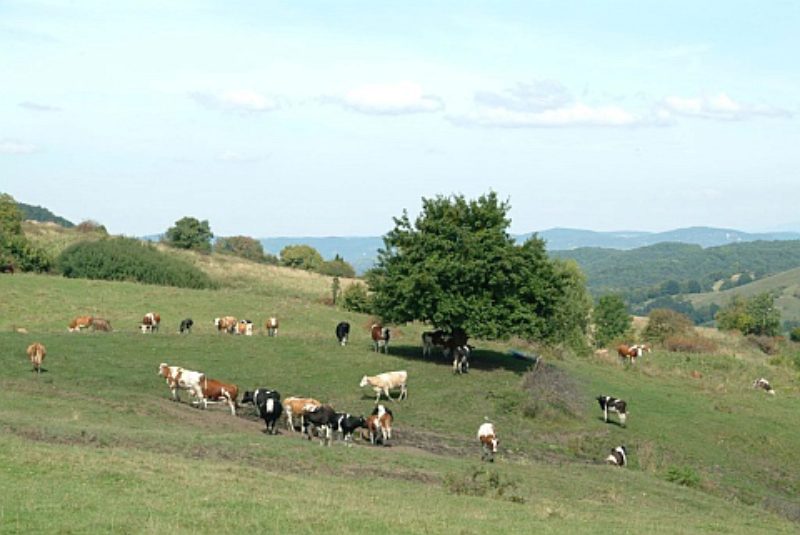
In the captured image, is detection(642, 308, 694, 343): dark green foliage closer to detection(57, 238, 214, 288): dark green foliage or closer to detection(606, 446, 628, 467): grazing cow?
detection(57, 238, 214, 288): dark green foliage

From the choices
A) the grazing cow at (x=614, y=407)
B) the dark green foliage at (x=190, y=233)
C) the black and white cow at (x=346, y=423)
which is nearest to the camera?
the black and white cow at (x=346, y=423)

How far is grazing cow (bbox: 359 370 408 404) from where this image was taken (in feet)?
134

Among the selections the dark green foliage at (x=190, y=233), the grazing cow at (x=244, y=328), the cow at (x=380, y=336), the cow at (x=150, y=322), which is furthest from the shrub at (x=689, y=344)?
the dark green foliage at (x=190, y=233)

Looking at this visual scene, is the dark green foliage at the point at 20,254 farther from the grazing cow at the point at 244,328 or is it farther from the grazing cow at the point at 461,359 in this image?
the grazing cow at the point at 461,359

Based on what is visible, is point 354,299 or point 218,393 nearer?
point 218,393

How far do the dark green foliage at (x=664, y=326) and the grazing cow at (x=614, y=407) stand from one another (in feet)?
204

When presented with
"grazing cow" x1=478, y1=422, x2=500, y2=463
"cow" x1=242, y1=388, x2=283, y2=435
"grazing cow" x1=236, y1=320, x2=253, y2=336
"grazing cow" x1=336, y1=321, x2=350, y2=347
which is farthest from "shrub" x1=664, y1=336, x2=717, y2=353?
"cow" x1=242, y1=388, x2=283, y2=435

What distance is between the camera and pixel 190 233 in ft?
445

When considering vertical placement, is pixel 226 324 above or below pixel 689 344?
below

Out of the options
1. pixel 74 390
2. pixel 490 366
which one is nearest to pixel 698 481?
pixel 490 366

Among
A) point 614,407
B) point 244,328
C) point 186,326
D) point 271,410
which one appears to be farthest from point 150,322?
point 614,407

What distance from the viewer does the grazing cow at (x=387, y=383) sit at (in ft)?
134

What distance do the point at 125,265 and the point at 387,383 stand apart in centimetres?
5027

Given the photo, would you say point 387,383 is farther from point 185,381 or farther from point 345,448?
point 345,448
